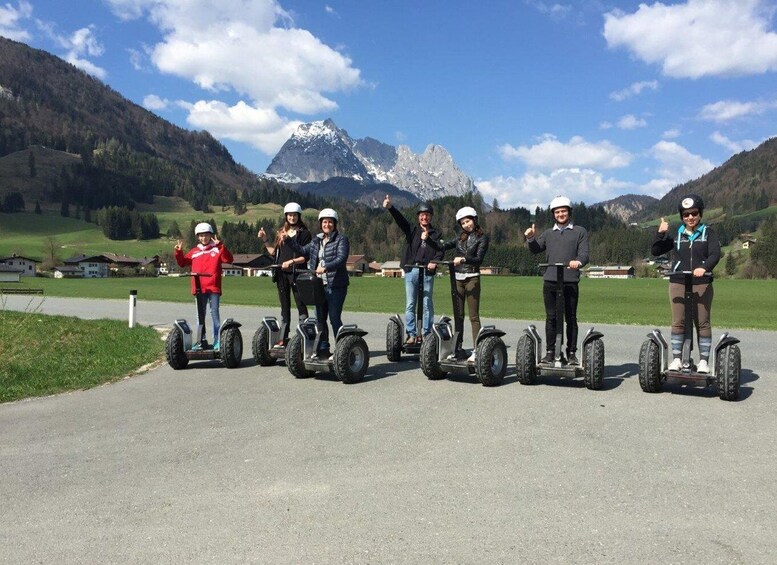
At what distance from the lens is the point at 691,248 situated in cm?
845

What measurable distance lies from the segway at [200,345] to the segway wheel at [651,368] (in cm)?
651

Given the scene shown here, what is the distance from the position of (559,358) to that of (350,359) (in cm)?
300

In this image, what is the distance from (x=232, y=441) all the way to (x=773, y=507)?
463 cm

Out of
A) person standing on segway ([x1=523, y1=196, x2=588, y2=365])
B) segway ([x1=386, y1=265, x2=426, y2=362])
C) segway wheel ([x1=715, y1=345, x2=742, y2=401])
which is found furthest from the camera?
segway ([x1=386, y1=265, x2=426, y2=362])

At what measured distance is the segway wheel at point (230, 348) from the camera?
10.8 metres

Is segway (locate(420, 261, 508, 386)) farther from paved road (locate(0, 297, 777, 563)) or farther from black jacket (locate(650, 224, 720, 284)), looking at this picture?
black jacket (locate(650, 224, 720, 284))

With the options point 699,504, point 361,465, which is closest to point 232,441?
point 361,465

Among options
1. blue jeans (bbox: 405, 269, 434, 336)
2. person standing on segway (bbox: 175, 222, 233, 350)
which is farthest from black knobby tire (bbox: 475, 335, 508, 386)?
person standing on segway (bbox: 175, 222, 233, 350)

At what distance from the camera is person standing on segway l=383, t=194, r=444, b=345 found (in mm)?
11109

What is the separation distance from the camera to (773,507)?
4.45 m

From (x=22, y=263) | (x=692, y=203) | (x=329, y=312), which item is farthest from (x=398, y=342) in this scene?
(x=22, y=263)

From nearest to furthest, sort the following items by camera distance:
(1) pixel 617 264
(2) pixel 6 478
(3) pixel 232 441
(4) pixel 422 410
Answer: (2) pixel 6 478, (3) pixel 232 441, (4) pixel 422 410, (1) pixel 617 264

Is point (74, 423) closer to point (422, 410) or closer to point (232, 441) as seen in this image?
point (232, 441)

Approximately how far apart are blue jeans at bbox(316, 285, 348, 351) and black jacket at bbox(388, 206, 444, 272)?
1.38 metres
